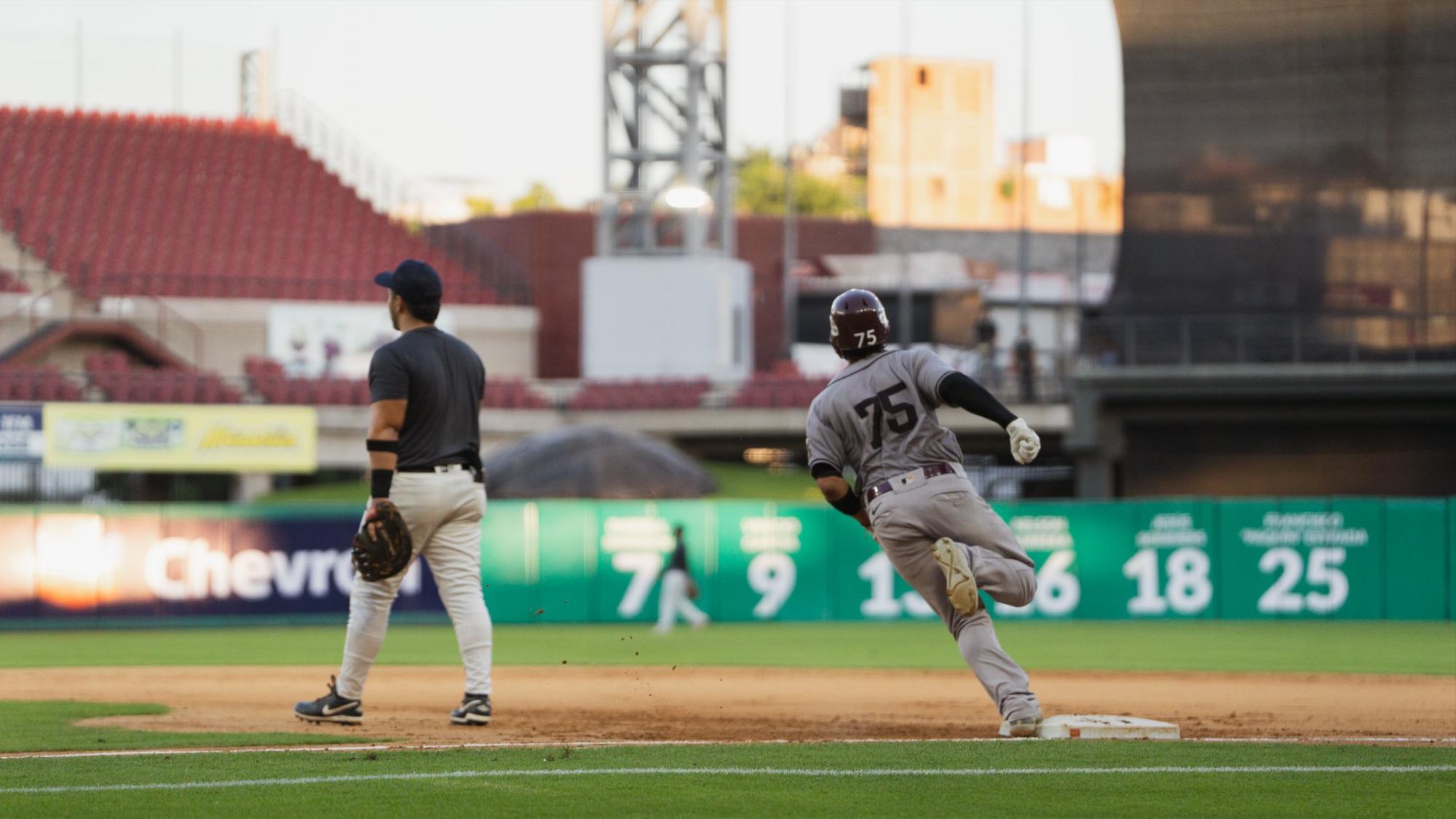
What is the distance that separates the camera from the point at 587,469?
Answer: 2645 cm

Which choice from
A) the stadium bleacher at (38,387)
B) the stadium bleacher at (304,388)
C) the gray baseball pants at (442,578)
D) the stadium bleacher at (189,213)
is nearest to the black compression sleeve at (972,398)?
the gray baseball pants at (442,578)

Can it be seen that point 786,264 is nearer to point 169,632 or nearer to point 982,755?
point 169,632

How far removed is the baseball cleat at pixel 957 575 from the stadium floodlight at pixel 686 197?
27757mm

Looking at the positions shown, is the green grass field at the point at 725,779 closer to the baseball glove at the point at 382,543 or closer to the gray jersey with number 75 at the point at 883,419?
the baseball glove at the point at 382,543

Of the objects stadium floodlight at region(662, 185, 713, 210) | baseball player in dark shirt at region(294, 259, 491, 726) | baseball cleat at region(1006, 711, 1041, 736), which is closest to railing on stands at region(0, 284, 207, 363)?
stadium floodlight at region(662, 185, 713, 210)

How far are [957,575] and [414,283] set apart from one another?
111 inches

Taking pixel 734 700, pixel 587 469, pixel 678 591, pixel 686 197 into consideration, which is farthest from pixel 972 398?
pixel 686 197

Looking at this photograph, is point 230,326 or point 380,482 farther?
point 230,326

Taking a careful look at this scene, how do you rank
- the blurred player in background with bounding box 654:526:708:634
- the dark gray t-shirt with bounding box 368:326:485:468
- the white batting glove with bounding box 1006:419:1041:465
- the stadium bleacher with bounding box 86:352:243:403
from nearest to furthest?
the white batting glove with bounding box 1006:419:1041:465, the dark gray t-shirt with bounding box 368:326:485:468, the blurred player in background with bounding box 654:526:708:634, the stadium bleacher with bounding box 86:352:243:403

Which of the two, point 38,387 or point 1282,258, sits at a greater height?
point 1282,258

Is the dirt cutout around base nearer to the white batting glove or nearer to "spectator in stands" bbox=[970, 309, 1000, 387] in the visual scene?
the white batting glove

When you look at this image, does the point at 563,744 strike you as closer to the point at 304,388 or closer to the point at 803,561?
the point at 803,561

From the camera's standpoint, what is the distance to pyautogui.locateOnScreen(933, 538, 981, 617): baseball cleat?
7.36 m

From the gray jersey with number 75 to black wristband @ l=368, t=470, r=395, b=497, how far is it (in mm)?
1875
